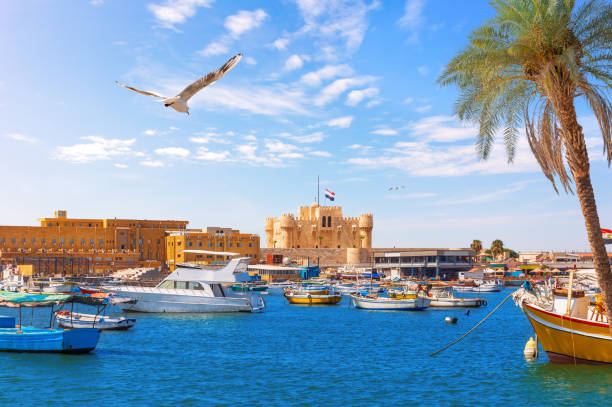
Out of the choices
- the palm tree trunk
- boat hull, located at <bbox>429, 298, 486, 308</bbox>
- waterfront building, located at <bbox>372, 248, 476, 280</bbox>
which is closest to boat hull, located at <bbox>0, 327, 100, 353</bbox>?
the palm tree trunk

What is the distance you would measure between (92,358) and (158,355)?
9.74ft

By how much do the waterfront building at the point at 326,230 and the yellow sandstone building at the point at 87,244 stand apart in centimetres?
3272

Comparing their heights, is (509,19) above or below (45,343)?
above

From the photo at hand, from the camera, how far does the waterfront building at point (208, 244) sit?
4535 inches

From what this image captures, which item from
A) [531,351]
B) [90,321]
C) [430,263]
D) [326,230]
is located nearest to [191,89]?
[531,351]

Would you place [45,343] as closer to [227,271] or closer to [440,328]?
[227,271]

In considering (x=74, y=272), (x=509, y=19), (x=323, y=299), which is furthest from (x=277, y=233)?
(x=509, y=19)

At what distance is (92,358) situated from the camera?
25.2 meters

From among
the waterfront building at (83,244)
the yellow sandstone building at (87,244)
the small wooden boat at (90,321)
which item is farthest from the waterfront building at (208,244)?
the small wooden boat at (90,321)

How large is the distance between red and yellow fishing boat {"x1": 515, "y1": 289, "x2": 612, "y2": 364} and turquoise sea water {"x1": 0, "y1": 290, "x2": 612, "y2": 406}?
46cm

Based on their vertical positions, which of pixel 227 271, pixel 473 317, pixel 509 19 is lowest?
pixel 473 317

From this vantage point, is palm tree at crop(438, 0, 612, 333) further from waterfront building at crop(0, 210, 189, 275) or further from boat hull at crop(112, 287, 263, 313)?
waterfront building at crop(0, 210, 189, 275)

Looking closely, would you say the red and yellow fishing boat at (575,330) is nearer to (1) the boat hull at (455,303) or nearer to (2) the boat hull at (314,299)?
(1) the boat hull at (455,303)

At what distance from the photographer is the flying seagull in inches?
629
